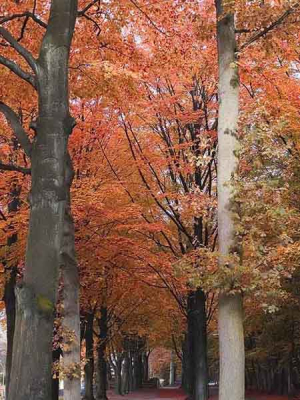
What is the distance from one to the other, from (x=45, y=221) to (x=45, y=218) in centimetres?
3

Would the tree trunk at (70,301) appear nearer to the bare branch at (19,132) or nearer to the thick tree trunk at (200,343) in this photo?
the bare branch at (19,132)

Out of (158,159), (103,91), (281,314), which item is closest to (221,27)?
(103,91)

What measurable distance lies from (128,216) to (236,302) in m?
6.13

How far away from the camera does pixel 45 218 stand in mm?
4926

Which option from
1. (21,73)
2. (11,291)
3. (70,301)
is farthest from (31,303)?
(11,291)

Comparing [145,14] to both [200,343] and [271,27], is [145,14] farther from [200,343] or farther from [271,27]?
[200,343]

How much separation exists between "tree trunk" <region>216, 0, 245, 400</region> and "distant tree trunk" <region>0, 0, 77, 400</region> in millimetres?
3165

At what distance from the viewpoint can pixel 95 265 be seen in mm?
14211

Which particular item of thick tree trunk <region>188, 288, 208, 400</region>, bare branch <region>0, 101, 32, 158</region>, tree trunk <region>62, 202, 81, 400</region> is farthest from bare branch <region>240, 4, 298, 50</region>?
thick tree trunk <region>188, 288, 208, 400</region>

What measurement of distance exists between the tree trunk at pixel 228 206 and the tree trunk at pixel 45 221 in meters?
3.16

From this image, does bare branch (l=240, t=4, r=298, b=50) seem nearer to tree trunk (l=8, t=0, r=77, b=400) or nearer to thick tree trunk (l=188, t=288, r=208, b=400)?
tree trunk (l=8, t=0, r=77, b=400)

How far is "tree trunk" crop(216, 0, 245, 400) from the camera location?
24.3 feet

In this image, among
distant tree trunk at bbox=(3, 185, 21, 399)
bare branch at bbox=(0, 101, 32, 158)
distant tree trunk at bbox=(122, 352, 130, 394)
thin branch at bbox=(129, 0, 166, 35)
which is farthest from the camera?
distant tree trunk at bbox=(122, 352, 130, 394)

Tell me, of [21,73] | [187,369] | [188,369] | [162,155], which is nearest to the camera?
[21,73]
